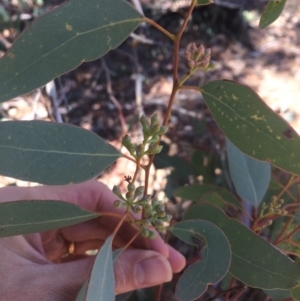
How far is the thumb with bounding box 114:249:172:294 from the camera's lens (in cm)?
101

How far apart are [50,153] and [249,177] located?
64 centimetres

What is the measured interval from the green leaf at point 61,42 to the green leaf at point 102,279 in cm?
32

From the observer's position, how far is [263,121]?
2.36 ft

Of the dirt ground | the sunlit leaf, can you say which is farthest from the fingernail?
Answer: the dirt ground

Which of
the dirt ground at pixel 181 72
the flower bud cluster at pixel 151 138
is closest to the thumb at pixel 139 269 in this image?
the flower bud cluster at pixel 151 138

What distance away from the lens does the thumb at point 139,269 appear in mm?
1008

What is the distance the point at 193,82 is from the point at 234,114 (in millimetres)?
2588

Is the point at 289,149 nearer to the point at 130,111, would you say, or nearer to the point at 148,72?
the point at 130,111

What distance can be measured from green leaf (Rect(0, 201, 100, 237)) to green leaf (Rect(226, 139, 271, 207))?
506 millimetres

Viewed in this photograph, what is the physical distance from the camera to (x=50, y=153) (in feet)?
2.56

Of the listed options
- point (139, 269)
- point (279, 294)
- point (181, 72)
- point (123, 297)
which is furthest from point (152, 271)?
point (181, 72)

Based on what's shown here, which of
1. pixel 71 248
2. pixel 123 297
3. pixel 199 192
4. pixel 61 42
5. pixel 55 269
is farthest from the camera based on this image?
pixel 71 248

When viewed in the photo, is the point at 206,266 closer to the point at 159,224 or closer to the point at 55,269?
the point at 159,224

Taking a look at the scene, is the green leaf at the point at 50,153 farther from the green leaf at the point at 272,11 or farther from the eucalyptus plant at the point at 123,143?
the green leaf at the point at 272,11
